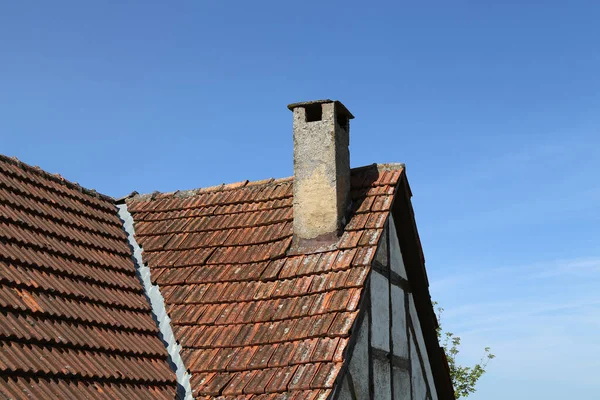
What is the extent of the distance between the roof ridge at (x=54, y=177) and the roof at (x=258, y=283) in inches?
30.7

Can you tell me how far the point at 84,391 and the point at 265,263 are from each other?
8.95ft

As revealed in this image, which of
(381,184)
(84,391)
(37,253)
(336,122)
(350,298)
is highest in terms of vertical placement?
(336,122)

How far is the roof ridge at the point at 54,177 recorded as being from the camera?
1008 centimetres

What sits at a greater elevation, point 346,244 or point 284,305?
point 346,244

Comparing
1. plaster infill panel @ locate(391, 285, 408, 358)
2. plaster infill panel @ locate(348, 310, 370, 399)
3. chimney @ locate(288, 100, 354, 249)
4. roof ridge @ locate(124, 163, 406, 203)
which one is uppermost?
roof ridge @ locate(124, 163, 406, 203)

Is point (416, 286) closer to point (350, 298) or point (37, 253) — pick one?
point (350, 298)

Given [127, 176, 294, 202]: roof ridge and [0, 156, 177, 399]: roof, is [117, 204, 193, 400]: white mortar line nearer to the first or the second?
[0, 156, 177, 399]: roof

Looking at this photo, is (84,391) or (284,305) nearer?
(84,391)

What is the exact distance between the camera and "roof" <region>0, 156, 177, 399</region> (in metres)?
6.70

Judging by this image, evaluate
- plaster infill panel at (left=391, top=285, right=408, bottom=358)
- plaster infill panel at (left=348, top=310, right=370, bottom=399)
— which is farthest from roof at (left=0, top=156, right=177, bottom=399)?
plaster infill panel at (left=391, top=285, right=408, bottom=358)

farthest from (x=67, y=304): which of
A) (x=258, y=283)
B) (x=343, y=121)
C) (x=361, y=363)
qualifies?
(x=343, y=121)

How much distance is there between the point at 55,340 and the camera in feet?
23.2

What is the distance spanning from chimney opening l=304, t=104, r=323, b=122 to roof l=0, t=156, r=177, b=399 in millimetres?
2948

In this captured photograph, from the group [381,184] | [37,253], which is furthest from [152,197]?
[381,184]
